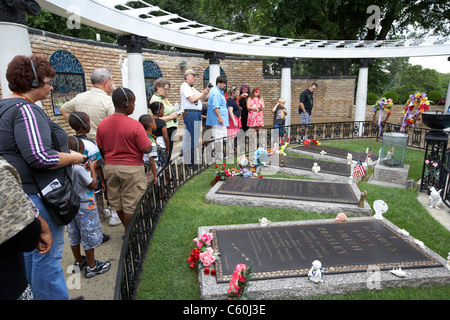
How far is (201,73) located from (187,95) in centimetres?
952

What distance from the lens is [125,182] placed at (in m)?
3.57

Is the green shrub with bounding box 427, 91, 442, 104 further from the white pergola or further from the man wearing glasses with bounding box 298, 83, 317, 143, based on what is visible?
the man wearing glasses with bounding box 298, 83, 317, 143

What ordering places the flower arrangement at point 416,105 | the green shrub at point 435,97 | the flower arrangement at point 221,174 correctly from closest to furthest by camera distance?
the flower arrangement at point 221,174
the flower arrangement at point 416,105
the green shrub at point 435,97

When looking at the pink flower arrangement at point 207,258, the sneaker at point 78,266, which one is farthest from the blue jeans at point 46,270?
the pink flower arrangement at point 207,258

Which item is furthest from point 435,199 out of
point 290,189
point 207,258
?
point 207,258

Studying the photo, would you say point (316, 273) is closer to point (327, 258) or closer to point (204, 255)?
point (327, 258)

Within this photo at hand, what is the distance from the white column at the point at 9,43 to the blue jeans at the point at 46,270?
9.13 ft

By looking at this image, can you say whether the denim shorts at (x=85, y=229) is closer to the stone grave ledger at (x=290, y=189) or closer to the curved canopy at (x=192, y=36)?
the stone grave ledger at (x=290, y=189)

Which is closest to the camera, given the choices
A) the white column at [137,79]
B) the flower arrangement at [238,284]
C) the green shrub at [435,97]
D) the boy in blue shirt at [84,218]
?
the flower arrangement at [238,284]

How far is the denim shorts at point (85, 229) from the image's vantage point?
3.10 metres

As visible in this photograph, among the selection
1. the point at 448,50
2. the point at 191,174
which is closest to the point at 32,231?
the point at 191,174

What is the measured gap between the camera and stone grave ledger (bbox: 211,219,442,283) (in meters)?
3.02

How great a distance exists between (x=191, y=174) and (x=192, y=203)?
6.06ft

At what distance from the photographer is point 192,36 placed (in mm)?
9461
